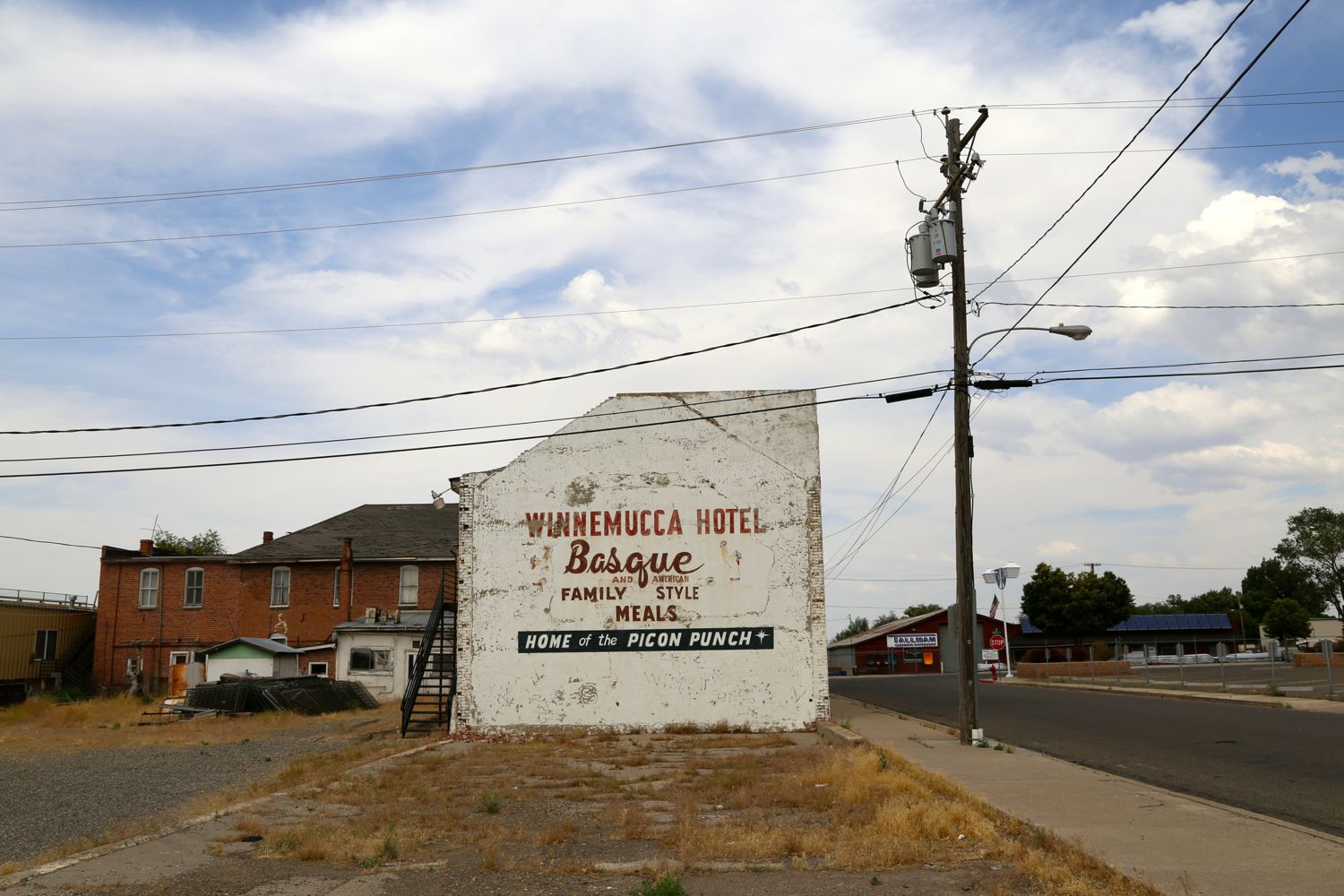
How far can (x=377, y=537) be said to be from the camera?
50562 millimetres

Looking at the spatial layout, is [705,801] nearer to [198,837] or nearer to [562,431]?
[198,837]

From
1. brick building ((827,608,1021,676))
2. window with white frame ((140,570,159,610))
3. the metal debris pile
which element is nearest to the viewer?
the metal debris pile

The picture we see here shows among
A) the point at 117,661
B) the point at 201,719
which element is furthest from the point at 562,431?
the point at 117,661

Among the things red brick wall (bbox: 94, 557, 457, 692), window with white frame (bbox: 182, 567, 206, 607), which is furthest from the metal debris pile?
window with white frame (bbox: 182, 567, 206, 607)

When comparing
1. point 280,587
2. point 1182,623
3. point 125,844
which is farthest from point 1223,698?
point 1182,623

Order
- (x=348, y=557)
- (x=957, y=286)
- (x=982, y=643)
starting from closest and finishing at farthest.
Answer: (x=957, y=286) < (x=348, y=557) < (x=982, y=643)

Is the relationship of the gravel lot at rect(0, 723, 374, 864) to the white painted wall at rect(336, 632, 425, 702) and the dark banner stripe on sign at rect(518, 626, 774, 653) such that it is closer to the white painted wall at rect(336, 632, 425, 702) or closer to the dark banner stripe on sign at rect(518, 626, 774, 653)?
the dark banner stripe on sign at rect(518, 626, 774, 653)

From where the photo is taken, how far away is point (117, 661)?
49250mm

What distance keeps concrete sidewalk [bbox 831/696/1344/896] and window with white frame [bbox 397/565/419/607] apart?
36.1 m

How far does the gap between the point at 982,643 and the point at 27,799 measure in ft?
264

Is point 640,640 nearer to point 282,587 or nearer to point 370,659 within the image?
point 370,659

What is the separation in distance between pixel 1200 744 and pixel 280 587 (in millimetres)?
41666

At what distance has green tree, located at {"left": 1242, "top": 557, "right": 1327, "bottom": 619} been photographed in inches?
4405

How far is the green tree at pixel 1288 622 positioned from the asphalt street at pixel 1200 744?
52.0m
